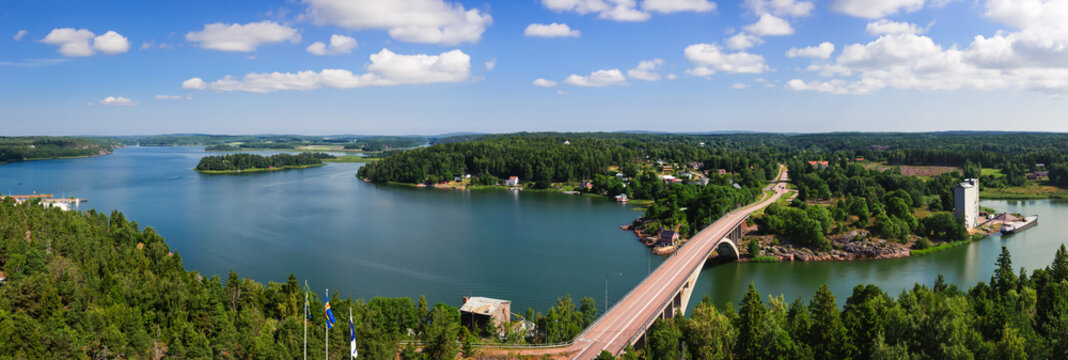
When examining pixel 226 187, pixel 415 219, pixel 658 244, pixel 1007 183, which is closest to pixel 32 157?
pixel 226 187

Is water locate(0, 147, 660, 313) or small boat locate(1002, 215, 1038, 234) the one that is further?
small boat locate(1002, 215, 1038, 234)

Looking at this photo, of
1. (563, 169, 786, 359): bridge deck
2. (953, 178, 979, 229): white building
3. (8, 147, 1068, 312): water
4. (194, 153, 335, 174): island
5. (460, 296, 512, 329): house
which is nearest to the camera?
(563, 169, 786, 359): bridge deck

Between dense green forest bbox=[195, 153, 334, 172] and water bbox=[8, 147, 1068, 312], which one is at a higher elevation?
dense green forest bbox=[195, 153, 334, 172]

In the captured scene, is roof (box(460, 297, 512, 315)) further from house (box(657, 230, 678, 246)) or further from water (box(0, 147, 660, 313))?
house (box(657, 230, 678, 246))

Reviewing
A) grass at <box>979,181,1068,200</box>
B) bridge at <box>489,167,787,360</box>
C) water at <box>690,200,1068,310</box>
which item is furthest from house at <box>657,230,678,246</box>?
grass at <box>979,181,1068,200</box>

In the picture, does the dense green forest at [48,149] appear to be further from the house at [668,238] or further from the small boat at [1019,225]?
the small boat at [1019,225]

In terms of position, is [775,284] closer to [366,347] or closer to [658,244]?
[658,244]

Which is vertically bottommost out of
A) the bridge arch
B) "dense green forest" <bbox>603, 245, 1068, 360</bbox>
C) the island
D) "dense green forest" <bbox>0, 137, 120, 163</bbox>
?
the bridge arch
